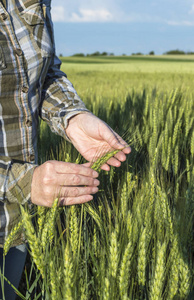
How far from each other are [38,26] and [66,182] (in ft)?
1.69

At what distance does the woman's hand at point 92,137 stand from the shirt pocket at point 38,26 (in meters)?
0.21

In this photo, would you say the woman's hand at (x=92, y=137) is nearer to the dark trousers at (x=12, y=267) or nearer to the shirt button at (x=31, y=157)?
the shirt button at (x=31, y=157)

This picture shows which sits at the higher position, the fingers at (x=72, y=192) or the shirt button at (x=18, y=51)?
the shirt button at (x=18, y=51)

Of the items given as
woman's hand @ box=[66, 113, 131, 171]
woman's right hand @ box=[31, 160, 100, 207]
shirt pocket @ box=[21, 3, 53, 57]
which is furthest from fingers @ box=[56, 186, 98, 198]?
shirt pocket @ box=[21, 3, 53, 57]

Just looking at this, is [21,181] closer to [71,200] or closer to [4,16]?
[71,200]

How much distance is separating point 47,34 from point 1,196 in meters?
0.50

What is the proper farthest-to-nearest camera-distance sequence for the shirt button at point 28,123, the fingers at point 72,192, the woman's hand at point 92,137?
1. the shirt button at point 28,123
2. the woman's hand at point 92,137
3. the fingers at point 72,192

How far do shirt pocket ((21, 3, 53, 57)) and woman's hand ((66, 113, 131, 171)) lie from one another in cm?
21

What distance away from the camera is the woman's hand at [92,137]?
2.44ft

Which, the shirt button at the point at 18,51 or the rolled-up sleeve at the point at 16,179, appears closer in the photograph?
the rolled-up sleeve at the point at 16,179

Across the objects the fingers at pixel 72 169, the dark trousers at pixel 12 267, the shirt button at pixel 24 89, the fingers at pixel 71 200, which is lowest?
the dark trousers at pixel 12 267

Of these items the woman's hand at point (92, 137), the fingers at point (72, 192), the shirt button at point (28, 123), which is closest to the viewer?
the fingers at point (72, 192)

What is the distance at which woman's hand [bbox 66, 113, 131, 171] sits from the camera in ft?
2.44

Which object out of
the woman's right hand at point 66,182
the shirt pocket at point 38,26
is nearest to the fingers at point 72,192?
A: the woman's right hand at point 66,182
